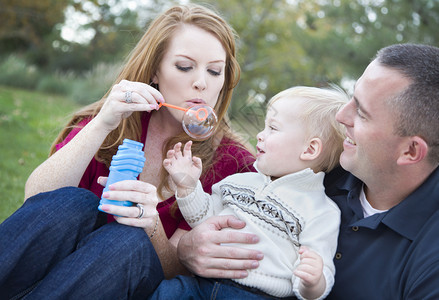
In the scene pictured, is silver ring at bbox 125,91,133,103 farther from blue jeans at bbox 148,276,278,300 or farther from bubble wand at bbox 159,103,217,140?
Result: blue jeans at bbox 148,276,278,300

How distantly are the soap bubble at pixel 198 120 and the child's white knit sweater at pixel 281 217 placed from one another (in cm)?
29

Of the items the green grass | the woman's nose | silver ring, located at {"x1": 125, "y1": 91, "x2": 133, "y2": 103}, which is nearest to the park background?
the green grass

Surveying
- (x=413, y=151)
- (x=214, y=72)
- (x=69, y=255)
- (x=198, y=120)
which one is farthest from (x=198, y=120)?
(x=413, y=151)

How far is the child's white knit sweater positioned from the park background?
78 centimetres

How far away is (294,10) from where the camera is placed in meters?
21.2

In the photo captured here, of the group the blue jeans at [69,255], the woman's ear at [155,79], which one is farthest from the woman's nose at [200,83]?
the blue jeans at [69,255]

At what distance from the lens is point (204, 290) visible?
2.19m

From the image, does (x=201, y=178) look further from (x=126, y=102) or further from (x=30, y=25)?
(x=30, y=25)

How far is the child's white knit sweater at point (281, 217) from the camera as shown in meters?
2.14

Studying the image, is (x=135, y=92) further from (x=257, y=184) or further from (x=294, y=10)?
(x=294, y=10)

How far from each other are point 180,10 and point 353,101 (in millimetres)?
1257

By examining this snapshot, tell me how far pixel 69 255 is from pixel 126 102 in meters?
0.72

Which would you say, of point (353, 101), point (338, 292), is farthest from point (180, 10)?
point (338, 292)

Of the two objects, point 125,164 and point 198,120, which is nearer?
point 125,164
